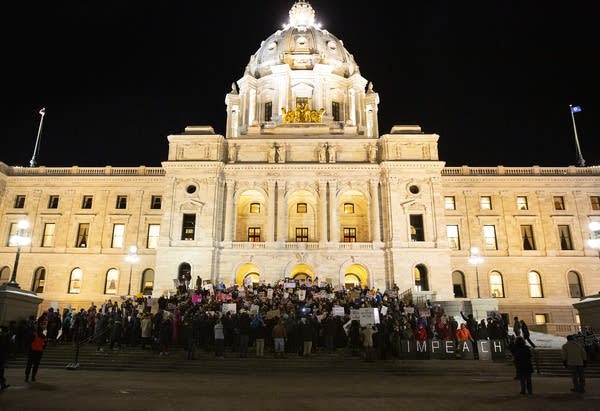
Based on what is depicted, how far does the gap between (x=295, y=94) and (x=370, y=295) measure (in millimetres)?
34961

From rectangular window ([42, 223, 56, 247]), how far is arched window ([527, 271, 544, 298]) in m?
49.6

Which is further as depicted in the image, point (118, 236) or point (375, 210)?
point (118, 236)

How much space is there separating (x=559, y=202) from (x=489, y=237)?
868cm

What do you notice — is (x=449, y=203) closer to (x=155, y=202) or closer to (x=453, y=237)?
(x=453, y=237)

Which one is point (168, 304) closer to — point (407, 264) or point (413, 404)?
point (413, 404)

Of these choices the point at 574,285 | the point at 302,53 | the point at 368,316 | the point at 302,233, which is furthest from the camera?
the point at 302,53

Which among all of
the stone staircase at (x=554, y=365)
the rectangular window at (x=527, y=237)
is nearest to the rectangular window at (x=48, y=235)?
the stone staircase at (x=554, y=365)

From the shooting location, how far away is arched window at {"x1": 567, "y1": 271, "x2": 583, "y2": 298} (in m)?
45.6

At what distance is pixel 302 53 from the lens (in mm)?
61594

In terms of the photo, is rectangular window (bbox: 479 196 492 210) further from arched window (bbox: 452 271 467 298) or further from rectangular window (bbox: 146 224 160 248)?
rectangular window (bbox: 146 224 160 248)

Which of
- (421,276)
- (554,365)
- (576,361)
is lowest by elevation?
(554,365)

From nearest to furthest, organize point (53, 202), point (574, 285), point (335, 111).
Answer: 1. point (574, 285)
2. point (53, 202)
3. point (335, 111)

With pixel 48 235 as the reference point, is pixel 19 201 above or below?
above

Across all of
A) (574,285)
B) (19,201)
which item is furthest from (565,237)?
(19,201)
